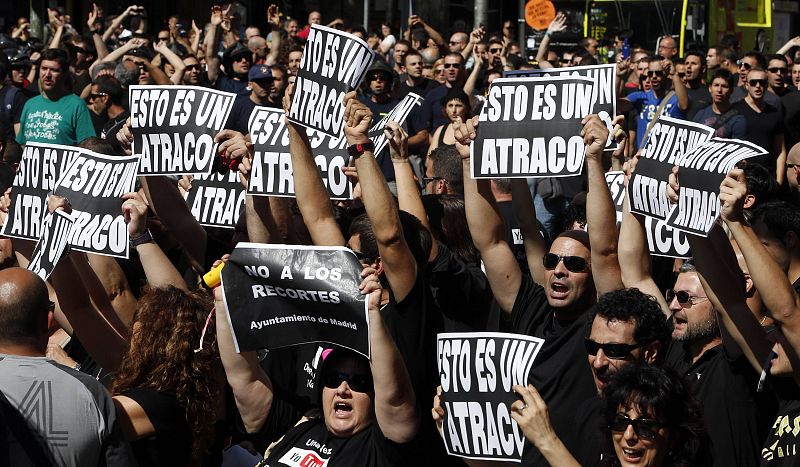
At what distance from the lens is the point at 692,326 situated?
498 cm

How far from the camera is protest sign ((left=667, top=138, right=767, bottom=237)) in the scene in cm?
472

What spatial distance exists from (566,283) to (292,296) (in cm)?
124

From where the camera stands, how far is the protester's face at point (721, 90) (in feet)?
37.2

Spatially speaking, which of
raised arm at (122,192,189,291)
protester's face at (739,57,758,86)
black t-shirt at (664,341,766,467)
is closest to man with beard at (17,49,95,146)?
raised arm at (122,192,189,291)

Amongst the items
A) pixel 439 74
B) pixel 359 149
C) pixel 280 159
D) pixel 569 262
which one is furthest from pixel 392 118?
pixel 439 74

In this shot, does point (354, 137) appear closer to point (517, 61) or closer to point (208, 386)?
point (208, 386)

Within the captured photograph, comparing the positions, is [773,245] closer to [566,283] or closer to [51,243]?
[566,283]

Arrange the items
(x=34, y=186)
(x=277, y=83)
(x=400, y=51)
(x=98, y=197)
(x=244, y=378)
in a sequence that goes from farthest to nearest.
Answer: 1. (x=400, y=51)
2. (x=277, y=83)
3. (x=34, y=186)
4. (x=98, y=197)
5. (x=244, y=378)

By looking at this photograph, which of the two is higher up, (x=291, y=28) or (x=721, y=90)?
(x=291, y=28)

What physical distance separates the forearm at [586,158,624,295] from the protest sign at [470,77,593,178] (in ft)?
1.40

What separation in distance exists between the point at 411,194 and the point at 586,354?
1.77m

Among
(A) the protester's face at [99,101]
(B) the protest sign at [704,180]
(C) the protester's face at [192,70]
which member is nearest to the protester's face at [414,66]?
(C) the protester's face at [192,70]

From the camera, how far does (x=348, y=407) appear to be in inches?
179

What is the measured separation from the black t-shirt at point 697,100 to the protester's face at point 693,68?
0.42ft
